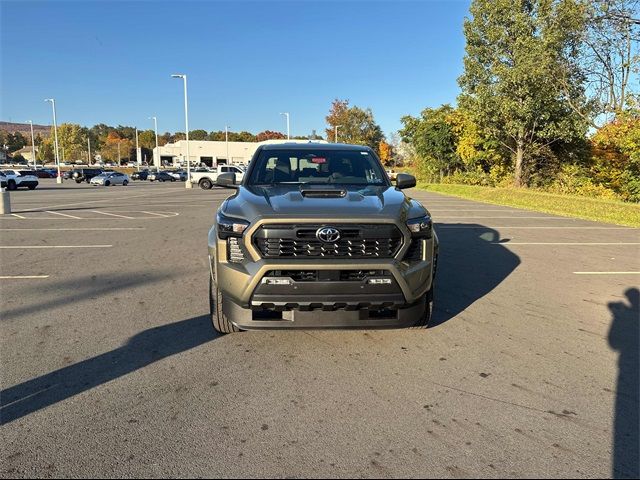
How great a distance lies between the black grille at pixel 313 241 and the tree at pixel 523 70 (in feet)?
72.6

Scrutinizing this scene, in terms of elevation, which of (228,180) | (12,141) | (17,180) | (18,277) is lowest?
(18,277)

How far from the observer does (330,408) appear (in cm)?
320

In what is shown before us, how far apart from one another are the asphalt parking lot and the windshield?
165 cm

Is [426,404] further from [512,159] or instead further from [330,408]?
[512,159]

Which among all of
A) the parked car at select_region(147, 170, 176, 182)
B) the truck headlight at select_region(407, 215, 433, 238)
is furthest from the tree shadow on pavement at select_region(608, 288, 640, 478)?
the parked car at select_region(147, 170, 176, 182)

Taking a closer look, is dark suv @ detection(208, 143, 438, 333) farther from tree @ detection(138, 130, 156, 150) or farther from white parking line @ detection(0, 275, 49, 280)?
tree @ detection(138, 130, 156, 150)

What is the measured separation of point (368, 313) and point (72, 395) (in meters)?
2.25

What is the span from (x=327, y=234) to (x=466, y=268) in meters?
4.62

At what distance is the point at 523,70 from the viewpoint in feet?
74.3

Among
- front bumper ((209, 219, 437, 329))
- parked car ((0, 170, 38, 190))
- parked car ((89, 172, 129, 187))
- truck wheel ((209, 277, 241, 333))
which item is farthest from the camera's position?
parked car ((89, 172, 129, 187))

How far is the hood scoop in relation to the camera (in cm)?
428

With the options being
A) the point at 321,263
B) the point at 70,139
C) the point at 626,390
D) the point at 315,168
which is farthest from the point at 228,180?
the point at 70,139

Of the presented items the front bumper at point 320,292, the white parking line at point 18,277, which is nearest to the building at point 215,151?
the white parking line at point 18,277

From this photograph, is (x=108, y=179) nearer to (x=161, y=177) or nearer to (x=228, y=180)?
(x=161, y=177)
